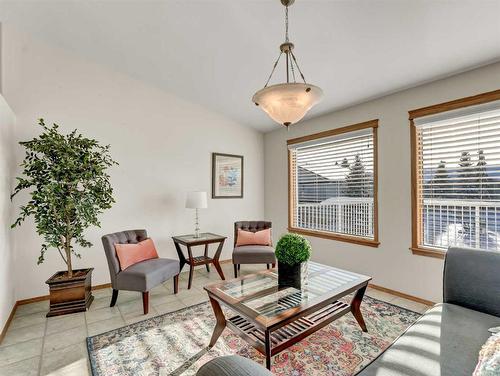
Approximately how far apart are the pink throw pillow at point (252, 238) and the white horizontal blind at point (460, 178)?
2.01 meters

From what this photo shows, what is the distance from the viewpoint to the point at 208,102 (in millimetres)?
4164

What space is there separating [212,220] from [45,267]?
229 cm

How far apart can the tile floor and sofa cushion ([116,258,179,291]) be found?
0.28 meters

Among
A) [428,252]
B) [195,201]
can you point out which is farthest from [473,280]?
[195,201]

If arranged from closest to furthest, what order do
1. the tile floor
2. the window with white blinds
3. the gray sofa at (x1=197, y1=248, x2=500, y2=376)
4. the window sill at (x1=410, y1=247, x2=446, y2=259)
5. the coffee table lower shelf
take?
1. the gray sofa at (x1=197, y1=248, x2=500, y2=376)
2. the coffee table lower shelf
3. the tile floor
4. the window sill at (x1=410, y1=247, x2=446, y2=259)
5. the window with white blinds

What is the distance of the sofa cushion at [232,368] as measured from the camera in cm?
79

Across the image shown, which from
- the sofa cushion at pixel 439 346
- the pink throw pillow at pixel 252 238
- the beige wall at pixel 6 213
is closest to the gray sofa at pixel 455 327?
the sofa cushion at pixel 439 346

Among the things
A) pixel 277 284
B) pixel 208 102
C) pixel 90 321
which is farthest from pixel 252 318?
pixel 208 102

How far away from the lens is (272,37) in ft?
8.20

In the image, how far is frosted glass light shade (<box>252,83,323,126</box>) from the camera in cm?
181

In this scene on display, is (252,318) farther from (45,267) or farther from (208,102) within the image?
(208,102)

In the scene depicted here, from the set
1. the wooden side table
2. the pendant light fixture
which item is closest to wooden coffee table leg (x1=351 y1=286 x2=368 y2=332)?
the pendant light fixture

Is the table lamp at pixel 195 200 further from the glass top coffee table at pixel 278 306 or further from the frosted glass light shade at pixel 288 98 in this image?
the frosted glass light shade at pixel 288 98

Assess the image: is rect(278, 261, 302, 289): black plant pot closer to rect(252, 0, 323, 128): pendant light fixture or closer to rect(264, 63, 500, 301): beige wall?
rect(252, 0, 323, 128): pendant light fixture
